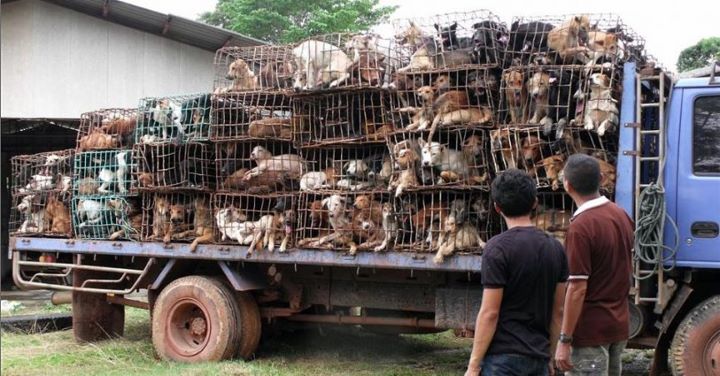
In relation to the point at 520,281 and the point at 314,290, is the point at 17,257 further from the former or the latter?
the point at 520,281

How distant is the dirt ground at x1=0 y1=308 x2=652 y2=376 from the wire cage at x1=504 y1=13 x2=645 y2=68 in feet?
10.4

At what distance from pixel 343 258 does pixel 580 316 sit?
125 inches

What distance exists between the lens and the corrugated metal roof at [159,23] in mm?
13148

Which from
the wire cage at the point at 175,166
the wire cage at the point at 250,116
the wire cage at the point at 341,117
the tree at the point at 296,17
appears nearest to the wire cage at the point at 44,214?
the wire cage at the point at 175,166

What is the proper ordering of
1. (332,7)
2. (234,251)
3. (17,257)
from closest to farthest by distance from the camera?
(234,251) < (17,257) < (332,7)

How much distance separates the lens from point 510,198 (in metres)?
3.48

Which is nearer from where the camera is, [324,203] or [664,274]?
[664,274]

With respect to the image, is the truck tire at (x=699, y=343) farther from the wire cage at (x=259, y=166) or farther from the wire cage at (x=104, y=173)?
the wire cage at (x=104, y=173)

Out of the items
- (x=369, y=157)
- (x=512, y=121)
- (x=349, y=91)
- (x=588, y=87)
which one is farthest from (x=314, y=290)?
(x=588, y=87)

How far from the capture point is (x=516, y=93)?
20.8 ft

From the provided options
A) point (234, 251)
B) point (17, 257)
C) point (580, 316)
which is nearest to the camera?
point (580, 316)

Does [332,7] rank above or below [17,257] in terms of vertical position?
above

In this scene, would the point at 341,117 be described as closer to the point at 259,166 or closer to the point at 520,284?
the point at 259,166

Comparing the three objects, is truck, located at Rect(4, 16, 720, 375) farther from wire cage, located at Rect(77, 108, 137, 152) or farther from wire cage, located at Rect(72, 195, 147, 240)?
wire cage, located at Rect(77, 108, 137, 152)
